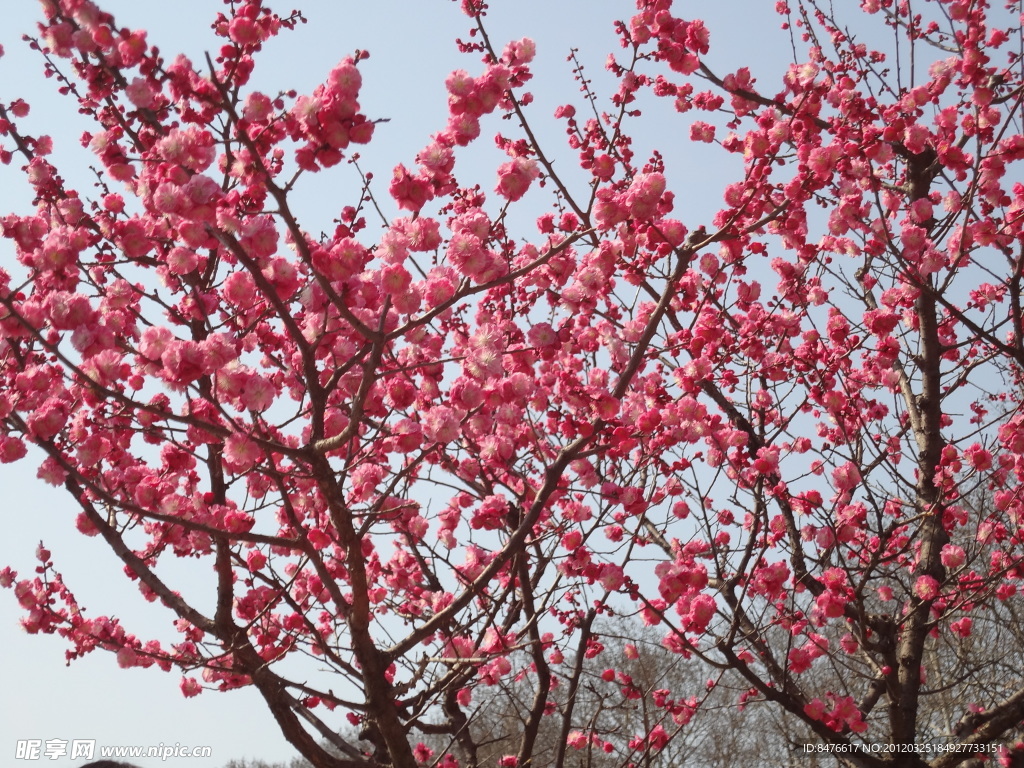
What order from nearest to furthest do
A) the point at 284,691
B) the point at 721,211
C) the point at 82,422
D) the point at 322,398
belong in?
the point at 322,398 < the point at 284,691 < the point at 82,422 < the point at 721,211

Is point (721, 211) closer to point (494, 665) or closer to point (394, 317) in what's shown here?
point (394, 317)

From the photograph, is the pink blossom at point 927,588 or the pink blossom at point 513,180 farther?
the pink blossom at point 927,588

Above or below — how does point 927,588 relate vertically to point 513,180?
below

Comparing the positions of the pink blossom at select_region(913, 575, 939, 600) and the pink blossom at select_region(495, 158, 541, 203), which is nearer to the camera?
the pink blossom at select_region(495, 158, 541, 203)

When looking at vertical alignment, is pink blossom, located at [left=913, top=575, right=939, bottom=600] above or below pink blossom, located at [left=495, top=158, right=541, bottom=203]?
below

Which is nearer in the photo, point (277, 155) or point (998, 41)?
point (277, 155)

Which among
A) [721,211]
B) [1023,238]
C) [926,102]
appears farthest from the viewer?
[926,102]

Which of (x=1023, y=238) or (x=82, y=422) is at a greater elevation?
(x=1023, y=238)

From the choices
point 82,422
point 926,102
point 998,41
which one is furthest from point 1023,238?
point 82,422

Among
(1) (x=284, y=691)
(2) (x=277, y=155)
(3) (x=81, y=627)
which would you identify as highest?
(2) (x=277, y=155)

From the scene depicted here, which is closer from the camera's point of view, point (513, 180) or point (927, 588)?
point (513, 180)

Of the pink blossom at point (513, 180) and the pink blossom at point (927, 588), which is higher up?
the pink blossom at point (513, 180)

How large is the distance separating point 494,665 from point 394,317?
2.71 m

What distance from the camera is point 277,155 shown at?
3.58 m
